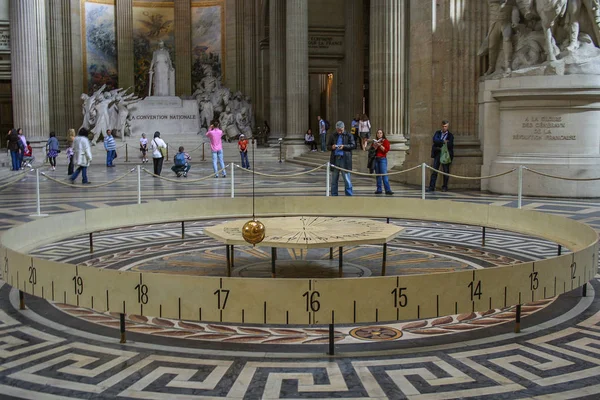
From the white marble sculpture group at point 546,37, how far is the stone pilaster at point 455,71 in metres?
0.76

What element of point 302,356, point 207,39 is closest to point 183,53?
point 207,39

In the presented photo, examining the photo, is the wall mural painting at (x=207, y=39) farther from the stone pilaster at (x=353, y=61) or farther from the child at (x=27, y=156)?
the child at (x=27, y=156)

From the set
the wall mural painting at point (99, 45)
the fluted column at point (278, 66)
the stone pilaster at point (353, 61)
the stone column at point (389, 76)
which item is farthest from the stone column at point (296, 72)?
the wall mural painting at point (99, 45)

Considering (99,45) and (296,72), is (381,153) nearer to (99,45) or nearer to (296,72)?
(296,72)

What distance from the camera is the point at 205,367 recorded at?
3.93 meters

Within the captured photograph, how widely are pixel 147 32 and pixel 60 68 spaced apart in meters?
6.18

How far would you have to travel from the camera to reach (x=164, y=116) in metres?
30.1

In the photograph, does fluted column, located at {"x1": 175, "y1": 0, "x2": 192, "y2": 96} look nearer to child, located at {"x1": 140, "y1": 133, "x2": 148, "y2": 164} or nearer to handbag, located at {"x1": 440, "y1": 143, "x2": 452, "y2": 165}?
child, located at {"x1": 140, "y1": 133, "x2": 148, "y2": 164}

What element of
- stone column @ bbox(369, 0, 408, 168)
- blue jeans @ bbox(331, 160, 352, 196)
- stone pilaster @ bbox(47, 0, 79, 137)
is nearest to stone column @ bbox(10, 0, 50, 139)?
stone pilaster @ bbox(47, 0, 79, 137)

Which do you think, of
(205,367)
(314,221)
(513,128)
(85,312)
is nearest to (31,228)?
(85,312)

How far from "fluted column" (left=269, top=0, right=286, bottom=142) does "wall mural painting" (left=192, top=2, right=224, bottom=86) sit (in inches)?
299

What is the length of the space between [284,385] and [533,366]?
4.58 feet

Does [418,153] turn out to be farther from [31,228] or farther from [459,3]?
[31,228]

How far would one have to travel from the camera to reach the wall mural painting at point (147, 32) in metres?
36.7
